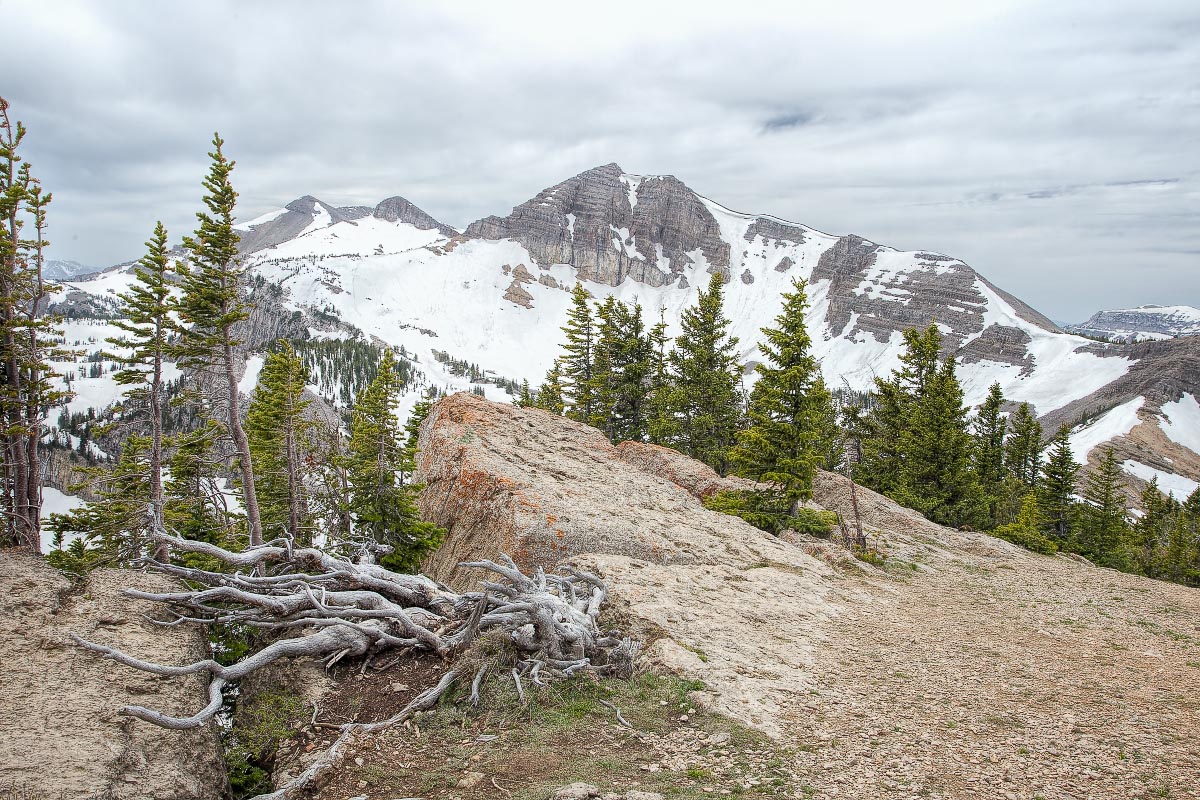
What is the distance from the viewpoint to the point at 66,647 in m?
6.95

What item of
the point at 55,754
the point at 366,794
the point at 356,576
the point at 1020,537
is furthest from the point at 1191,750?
the point at 1020,537

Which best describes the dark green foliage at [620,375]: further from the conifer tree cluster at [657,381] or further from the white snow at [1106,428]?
the white snow at [1106,428]

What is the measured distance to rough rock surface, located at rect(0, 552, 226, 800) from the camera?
17.3 feet

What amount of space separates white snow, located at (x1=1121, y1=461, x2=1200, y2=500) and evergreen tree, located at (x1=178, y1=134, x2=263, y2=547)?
163561 millimetres

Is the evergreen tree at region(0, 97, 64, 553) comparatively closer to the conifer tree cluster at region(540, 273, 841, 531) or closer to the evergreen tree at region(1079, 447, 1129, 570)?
the conifer tree cluster at region(540, 273, 841, 531)

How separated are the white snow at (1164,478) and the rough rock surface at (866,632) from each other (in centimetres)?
14358

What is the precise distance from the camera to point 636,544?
1340 cm

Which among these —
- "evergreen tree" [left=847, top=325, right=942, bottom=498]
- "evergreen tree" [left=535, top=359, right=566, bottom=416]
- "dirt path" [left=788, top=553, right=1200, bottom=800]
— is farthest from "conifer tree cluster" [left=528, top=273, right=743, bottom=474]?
"dirt path" [left=788, top=553, right=1200, bottom=800]

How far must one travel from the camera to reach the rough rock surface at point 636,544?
9094mm

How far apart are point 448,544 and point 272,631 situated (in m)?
6.79

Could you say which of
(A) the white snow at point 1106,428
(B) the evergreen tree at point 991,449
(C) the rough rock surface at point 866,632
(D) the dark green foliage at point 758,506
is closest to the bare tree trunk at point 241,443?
(C) the rough rock surface at point 866,632

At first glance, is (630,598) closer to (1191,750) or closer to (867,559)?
(1191,750)

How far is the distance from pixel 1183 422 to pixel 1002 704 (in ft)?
662

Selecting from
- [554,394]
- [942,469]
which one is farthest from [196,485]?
[942,469]
